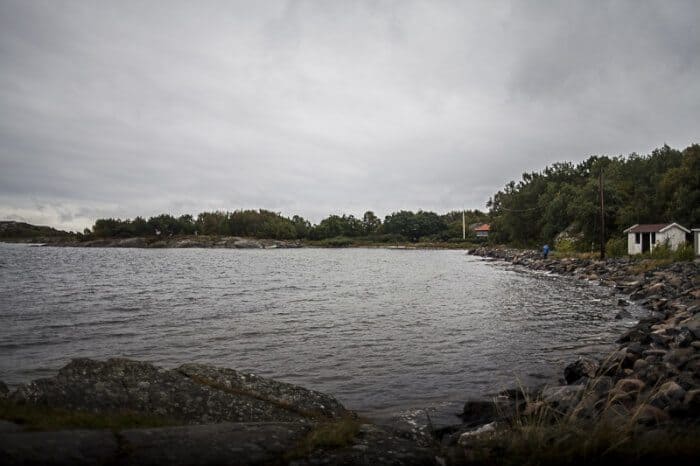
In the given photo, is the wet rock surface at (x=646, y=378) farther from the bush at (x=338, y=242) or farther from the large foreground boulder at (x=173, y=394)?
the bush at (x=338, y=242)

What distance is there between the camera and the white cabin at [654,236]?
42094 millimetres

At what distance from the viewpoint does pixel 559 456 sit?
3803 mm

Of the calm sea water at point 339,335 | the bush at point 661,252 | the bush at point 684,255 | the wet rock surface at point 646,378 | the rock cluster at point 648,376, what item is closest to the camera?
the wet rock surface at point 646,378

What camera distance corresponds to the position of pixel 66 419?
15.1ft

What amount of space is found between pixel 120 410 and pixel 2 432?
1.88 meters

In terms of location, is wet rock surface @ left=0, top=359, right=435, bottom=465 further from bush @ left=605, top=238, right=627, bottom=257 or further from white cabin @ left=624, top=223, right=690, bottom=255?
bush @ left=605, top=238, right=627, bottom=257

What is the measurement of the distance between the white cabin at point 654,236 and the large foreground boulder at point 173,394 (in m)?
45.0

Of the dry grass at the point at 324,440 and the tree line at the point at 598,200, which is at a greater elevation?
the tree line at the point at 598,200

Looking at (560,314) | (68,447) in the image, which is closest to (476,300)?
(560,314)

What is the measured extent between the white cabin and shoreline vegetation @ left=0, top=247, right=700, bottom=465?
127 feet

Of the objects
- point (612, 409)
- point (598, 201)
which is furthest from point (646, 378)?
point (598, 201)

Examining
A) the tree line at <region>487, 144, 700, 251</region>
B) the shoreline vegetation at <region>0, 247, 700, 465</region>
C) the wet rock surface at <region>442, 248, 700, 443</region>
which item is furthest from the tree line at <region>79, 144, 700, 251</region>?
the shoreline vegetation at <region>0, 247, 700, 465</region>

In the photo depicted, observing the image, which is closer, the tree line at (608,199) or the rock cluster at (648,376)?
the rock cluster at (648,376)

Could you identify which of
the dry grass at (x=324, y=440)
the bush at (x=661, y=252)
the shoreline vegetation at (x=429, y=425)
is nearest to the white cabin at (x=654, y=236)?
the bush at (x=661, y=252)
